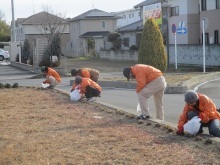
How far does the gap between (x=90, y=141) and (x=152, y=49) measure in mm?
14339

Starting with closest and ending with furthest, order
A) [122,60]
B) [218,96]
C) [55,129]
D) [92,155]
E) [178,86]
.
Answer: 1. [92,155]
2. [55,129]
3. [218,96]
4. [178,86]
5. [122,60]

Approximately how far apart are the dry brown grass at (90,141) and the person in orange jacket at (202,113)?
40 cm

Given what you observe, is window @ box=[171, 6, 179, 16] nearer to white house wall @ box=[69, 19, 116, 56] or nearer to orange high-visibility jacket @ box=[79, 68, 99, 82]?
white house wall @ box=[69, 19, 116, 56]

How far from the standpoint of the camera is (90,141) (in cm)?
687

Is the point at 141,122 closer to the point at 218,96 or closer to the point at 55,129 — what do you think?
the point at 55,129

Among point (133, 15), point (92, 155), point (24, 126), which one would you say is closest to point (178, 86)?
point (24, 126)

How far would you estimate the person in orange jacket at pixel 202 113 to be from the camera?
276 inches

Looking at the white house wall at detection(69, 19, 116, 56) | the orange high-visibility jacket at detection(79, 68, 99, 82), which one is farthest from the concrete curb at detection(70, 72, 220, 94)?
the white house wall at detection(69, 19, 116, 56)

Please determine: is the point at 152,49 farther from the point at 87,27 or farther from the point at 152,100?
the point at 87,27

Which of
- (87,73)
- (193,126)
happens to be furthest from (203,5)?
(193,126)

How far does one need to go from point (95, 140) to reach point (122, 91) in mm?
10410

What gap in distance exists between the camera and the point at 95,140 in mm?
6926

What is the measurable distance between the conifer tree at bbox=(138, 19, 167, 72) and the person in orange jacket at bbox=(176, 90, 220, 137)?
13.4 m

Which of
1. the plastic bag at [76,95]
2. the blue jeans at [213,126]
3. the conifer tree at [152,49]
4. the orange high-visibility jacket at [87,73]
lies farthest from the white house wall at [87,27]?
the blue jeans at [213,126]
